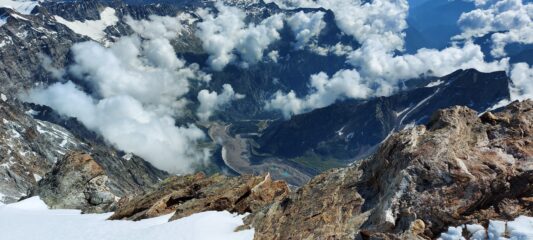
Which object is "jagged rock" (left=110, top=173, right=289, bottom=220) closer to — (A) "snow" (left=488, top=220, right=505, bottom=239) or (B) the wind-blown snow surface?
(B) the wind-blown snow surface

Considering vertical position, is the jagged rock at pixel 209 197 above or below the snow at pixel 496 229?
below

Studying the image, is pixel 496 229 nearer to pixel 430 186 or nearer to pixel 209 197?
pixel 430 186

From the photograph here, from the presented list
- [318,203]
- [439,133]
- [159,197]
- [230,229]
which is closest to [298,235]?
[318,203]

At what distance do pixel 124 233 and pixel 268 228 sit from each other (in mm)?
12416

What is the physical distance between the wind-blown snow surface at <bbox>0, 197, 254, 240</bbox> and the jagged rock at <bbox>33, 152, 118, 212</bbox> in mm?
16376

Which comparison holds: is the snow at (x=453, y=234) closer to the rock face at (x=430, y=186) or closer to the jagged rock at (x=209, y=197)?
the rock face at (x=430, y=186)

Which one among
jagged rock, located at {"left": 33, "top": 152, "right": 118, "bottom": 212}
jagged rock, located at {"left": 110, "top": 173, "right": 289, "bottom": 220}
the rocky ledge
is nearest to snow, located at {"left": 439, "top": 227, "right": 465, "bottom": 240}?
the rocky ledge

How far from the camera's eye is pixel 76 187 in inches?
2820

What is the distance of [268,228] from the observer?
37406 millimetres

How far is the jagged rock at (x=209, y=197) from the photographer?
154ft

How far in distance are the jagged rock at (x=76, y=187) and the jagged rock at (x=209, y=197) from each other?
1376cm

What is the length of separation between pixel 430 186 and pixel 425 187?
29 centimetres

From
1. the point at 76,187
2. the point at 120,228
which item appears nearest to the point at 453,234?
the point at 120,228

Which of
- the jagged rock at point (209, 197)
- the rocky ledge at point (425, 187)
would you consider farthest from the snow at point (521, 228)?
the jagged rock at point (209, 197)
